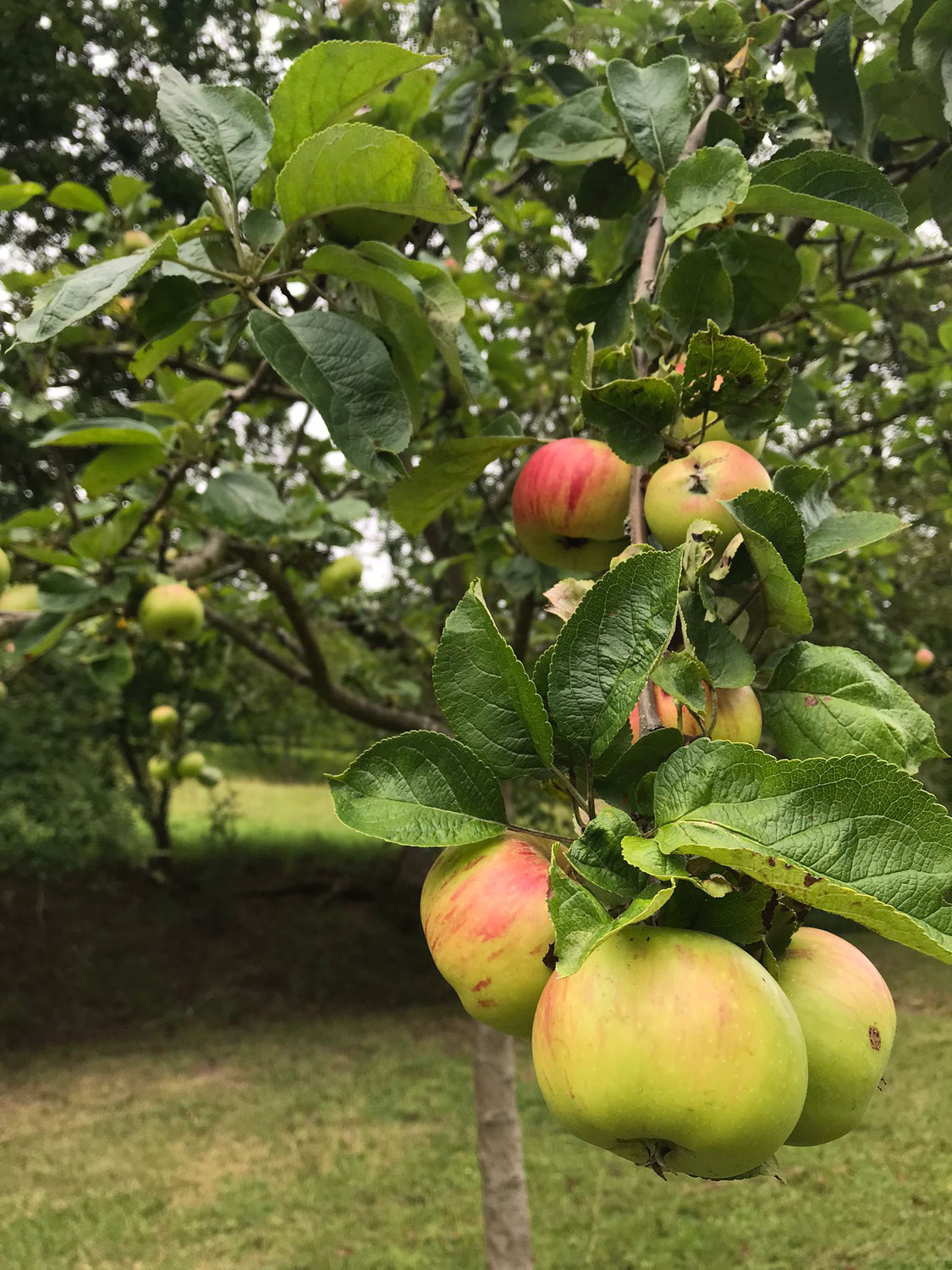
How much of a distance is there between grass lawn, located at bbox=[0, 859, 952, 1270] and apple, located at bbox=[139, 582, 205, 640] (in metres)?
2.99

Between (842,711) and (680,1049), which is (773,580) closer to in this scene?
(842,711)

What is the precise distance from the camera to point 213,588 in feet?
11.7

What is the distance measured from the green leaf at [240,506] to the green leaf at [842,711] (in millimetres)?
1110

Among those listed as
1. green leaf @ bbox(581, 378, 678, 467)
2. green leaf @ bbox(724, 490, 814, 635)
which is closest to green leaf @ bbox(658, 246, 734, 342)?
green leaf @ bbox(581, 378, 678, 467)

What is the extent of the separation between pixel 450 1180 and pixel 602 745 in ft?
15.2

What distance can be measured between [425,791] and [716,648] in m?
0.26

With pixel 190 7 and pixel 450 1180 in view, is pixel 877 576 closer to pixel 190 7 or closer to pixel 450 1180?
pixel 450 1180

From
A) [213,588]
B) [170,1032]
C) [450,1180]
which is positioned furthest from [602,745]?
[170,1032]

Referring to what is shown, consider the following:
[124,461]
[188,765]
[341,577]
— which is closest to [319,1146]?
[188,765]

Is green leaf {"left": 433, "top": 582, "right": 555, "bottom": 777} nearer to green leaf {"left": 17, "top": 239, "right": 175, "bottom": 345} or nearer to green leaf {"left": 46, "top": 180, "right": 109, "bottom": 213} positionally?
green leaf {"left": 17, "top": 239, "right": 175, "bottom": 345}

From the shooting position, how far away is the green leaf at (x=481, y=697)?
25.3 inches

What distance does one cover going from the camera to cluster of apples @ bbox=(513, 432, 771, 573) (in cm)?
77

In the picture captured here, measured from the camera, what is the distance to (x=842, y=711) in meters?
0.71

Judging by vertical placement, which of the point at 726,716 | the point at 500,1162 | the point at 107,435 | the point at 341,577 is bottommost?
the point at 500,1162
